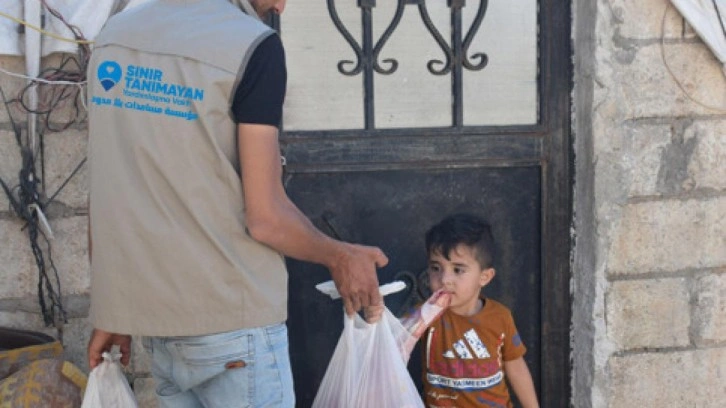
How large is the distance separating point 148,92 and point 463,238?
4.17ft

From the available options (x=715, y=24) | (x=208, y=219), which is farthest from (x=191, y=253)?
(x=715, y=24)

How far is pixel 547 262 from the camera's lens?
12.6ft

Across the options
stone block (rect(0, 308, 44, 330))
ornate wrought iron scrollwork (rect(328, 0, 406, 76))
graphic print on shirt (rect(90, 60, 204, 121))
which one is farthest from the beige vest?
ornate wrought iron scrollwork (rect(328, 0, 406, 76))

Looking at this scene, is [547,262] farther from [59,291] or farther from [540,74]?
[59,291]

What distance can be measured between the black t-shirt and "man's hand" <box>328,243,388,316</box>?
1.30 feet

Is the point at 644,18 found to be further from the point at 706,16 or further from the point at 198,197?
the point at 198,197

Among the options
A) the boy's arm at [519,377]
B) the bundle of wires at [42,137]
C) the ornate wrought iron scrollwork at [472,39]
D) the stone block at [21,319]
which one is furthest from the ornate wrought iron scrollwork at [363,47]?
the stone block at [21,319]

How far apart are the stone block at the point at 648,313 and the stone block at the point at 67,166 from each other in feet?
6.11

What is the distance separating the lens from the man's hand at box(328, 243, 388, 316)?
2.51 m

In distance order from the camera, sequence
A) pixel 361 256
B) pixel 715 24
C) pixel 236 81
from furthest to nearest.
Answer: pixel 715 24 < pixel 361 256 < pixel 236 81

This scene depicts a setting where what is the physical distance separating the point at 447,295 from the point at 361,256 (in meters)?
0.78

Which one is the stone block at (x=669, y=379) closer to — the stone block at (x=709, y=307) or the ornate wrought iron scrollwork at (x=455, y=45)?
the stone block at (x=709, y=307)

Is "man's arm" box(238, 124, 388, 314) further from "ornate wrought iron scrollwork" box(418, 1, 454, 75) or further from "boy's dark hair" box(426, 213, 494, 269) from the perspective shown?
"ornate wrought iron scrollwork" box(418, 1, 454, 75)

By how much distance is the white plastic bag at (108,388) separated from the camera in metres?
2.75
